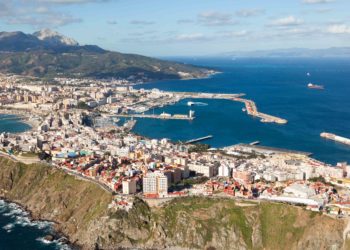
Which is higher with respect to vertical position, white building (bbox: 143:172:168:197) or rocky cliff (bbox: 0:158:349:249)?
white building (bbox: 143:172:168:197)

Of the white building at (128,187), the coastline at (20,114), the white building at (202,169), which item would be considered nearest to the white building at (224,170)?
the white building at (202,169)

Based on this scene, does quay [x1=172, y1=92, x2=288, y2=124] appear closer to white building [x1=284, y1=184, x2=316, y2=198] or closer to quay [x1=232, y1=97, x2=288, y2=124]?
quay [x1=232, y1=97, x2=288, y2=124]

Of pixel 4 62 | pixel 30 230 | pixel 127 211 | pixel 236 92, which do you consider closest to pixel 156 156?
pixel 127 211

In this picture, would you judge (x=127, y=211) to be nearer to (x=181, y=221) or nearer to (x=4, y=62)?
(x=181, y=221)

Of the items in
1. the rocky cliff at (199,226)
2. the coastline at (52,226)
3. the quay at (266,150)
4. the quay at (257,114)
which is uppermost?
the quay at (257,114)

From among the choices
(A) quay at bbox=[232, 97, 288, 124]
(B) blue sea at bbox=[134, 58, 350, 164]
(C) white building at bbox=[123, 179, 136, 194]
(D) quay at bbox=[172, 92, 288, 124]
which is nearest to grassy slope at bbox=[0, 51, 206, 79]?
(B) blue sea at bbox=[134, 58, 350, 164]

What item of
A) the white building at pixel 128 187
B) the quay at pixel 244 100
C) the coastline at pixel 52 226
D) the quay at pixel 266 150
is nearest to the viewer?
the coastline at pixel 52 226

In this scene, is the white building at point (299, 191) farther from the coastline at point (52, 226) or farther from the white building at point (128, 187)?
the coastline at point (52, 226)

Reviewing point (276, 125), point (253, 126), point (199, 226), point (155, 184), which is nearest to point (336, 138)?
point (276, 125)
